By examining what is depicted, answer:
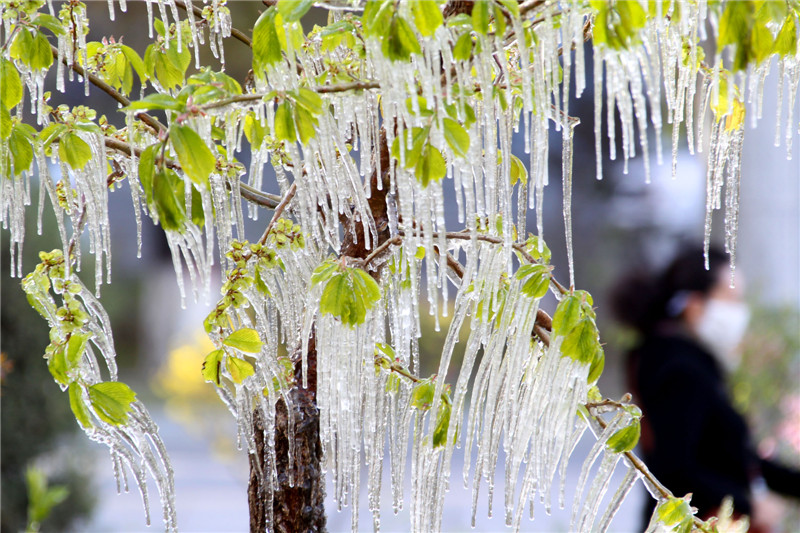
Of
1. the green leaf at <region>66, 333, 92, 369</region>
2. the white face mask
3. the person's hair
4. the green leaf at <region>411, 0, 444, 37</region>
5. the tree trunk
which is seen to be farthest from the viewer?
the person's hair

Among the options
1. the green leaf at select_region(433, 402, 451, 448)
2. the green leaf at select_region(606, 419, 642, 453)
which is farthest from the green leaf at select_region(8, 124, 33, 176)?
the green leaf at select_region(606, 419, 642, 453)

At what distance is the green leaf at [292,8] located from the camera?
1.19 feet

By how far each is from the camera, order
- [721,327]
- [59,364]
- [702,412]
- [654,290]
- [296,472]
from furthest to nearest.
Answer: [654,290] → [721,327] → [702,412] → [296,472] → [59,364]

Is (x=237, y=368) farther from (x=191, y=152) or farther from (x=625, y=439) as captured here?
(x=625, y=439)

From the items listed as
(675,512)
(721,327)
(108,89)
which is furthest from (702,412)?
(108,89)

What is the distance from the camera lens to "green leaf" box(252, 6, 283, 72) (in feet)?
1.35

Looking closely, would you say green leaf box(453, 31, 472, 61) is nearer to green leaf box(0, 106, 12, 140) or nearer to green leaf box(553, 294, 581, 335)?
green leaf box(553, 294, 581, 335)

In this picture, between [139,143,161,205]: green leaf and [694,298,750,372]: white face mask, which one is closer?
[139,143,161,205]: green leaf

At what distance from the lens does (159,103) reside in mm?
358

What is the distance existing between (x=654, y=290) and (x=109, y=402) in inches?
91.7

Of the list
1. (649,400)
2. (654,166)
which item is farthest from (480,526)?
(654,166)

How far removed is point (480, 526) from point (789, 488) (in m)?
1.06

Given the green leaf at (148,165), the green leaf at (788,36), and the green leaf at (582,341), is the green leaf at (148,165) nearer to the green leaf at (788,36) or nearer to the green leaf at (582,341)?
the green leaf at (582,341)

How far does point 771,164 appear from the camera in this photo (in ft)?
8.21
